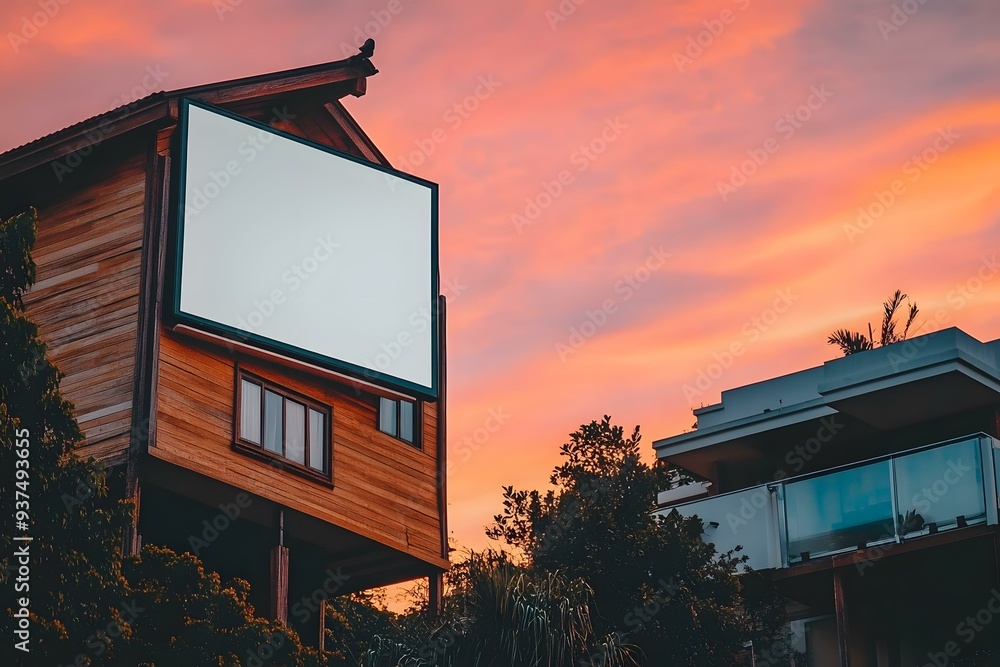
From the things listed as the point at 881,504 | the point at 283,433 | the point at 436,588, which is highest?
the point at 283,433

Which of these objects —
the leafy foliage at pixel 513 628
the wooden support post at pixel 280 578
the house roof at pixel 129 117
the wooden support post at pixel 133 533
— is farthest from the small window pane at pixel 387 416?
the leafy foliage at pixel 513 628

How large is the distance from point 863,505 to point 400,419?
374 inches

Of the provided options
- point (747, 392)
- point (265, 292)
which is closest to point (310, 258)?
point (265, 292)

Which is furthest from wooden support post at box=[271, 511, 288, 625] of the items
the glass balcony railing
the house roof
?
the glass balcony railing

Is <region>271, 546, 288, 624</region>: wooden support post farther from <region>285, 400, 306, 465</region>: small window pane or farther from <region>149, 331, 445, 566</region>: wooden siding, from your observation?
<region>285, 400, 306, 465</region>: small window pane

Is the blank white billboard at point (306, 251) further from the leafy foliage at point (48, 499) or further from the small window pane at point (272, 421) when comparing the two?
the leafy foliage at point (48, 499)

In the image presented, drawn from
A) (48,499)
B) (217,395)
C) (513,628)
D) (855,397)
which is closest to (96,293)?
(217,395)

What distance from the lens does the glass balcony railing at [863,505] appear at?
1085 inches

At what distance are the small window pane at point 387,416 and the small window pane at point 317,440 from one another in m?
1.64

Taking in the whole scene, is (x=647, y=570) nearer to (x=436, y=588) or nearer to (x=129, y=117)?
(x=436, y=588)

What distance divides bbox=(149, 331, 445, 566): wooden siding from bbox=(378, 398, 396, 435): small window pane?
0.63ft

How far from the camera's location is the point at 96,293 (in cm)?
2942

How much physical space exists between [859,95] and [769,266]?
356cm

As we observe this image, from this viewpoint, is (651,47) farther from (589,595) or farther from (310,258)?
(589,595)
